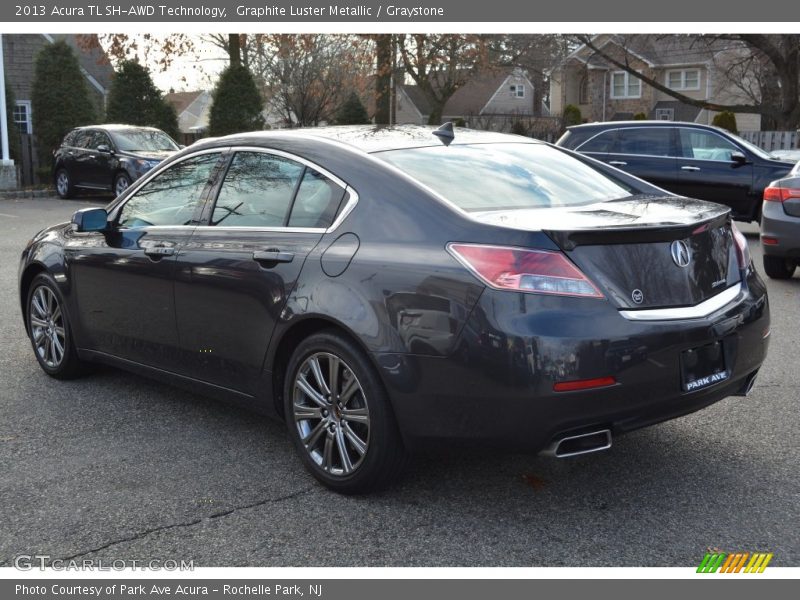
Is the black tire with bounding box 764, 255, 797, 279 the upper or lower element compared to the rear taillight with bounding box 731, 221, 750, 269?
lower

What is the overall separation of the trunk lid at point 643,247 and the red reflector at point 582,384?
1.00ft

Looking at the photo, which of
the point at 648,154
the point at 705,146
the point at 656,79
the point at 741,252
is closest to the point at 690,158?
the point at 705,146

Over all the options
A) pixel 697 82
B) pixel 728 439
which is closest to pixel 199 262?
pixel 728 439

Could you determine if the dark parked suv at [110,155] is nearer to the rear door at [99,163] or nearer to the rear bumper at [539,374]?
the rear door at [99,163]

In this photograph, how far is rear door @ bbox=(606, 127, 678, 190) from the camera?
1495 centimetres

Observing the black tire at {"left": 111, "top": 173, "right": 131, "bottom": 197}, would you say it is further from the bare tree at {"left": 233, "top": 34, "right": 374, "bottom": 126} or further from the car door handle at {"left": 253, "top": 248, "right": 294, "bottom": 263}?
the bare tree at {"left": 233, "top": 34, "right": 374, "bottom": 126}

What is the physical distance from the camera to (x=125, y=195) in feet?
19.3

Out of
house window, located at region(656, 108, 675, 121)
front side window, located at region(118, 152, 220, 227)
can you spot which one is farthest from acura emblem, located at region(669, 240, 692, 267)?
house window, located at region(656, 108, 675, 121)

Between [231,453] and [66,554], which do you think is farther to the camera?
[231,453]

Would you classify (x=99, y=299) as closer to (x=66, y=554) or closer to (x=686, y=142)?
(x=66, y=554)

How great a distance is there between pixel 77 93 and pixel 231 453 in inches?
1082

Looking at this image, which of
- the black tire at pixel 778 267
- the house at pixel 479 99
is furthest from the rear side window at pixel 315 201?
the house at pixel 479 99

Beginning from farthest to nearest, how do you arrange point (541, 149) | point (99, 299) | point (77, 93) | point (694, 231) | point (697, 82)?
point (697, 82)
point (77, 93)
point (99, 299)
point (541, 149)
point (694, 231)

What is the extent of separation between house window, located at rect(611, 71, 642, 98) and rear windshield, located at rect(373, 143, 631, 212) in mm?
53049
